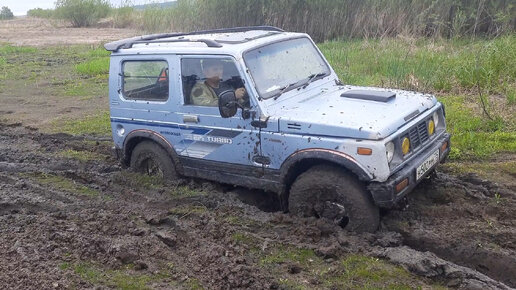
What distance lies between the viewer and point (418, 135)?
5.44m

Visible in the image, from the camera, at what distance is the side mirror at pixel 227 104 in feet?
18.2

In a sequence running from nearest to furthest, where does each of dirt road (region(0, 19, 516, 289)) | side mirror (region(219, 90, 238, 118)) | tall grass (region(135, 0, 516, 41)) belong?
dirt road (region(0, 19, 516, 289)) → side mirror (region(219, 90, 238, 118)) → tall grass (region(135, 0, 516, 41))

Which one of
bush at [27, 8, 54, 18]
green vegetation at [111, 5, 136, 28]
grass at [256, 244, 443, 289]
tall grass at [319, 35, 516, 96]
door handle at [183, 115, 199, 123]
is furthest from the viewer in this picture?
bush at [27, 8, 54, 18]

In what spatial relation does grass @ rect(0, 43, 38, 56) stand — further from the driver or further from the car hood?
the car hood

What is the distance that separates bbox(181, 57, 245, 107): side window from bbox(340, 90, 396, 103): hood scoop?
1.12m

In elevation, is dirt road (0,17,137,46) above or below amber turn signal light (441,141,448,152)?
below

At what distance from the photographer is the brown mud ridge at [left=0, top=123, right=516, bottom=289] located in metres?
4.67

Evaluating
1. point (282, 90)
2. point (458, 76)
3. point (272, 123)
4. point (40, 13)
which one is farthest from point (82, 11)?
point (272, 123)

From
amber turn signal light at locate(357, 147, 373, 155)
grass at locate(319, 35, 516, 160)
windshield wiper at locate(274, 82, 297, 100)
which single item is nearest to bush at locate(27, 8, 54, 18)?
grass at locate(319, 35, 516, 160)

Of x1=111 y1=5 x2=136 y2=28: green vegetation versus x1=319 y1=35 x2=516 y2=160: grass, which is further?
x1=111 y1=5 x2=136 y2=28: green vegetation

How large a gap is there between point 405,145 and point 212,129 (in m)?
1.99

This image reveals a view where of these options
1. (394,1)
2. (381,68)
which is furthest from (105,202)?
(394,1)

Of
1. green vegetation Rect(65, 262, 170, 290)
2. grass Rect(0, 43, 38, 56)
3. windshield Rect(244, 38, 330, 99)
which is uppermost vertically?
windshield Rect(244, 38, 330, 99)

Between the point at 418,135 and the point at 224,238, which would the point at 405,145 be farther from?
the point at 224,238
